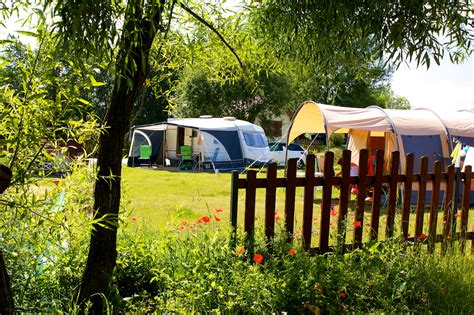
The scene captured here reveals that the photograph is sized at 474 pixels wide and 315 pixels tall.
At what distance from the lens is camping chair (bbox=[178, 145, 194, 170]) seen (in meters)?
18.7

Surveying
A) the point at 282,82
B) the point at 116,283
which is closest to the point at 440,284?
the point at 116,283

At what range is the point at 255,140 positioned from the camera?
20.2 m

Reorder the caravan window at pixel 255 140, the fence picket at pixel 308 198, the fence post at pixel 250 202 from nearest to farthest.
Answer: the fence post at pixel 250 202, the fence picket at pixel 308 198, the caravan window at pixel 255 140

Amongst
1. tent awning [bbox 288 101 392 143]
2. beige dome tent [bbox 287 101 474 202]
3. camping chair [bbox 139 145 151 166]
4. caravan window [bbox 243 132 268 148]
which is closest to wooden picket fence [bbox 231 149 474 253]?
tent awning [bbox 288 101 392 143]

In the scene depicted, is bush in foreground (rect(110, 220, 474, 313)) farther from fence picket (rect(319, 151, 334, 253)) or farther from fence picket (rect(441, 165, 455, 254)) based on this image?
fence picket (rect(441, 165, 455, 254))

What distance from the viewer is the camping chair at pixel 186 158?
18703 millimetres

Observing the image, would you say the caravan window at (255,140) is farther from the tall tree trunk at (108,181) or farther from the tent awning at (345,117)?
the tall tree trunk at (108,181)

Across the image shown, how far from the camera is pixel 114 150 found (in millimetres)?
2730

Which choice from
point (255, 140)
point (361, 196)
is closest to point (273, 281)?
point (361, 196)

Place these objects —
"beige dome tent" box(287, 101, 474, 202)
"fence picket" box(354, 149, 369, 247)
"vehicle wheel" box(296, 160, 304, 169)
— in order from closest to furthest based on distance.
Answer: "fence picket" box(354, 149, 369, 247) → "beige dome tent" box(287, 101, 474, 202) → "vehicle wheel" box(296, 160, 304, 169)

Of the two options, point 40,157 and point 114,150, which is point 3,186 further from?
point 114,150

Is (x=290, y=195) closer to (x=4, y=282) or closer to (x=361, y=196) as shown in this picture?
(x=361, y=196)

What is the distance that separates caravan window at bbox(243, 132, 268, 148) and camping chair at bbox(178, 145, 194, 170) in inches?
93.9

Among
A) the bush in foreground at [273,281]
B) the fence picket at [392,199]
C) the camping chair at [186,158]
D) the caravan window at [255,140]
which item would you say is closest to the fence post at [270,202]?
the bush in foreground at [273,281]
